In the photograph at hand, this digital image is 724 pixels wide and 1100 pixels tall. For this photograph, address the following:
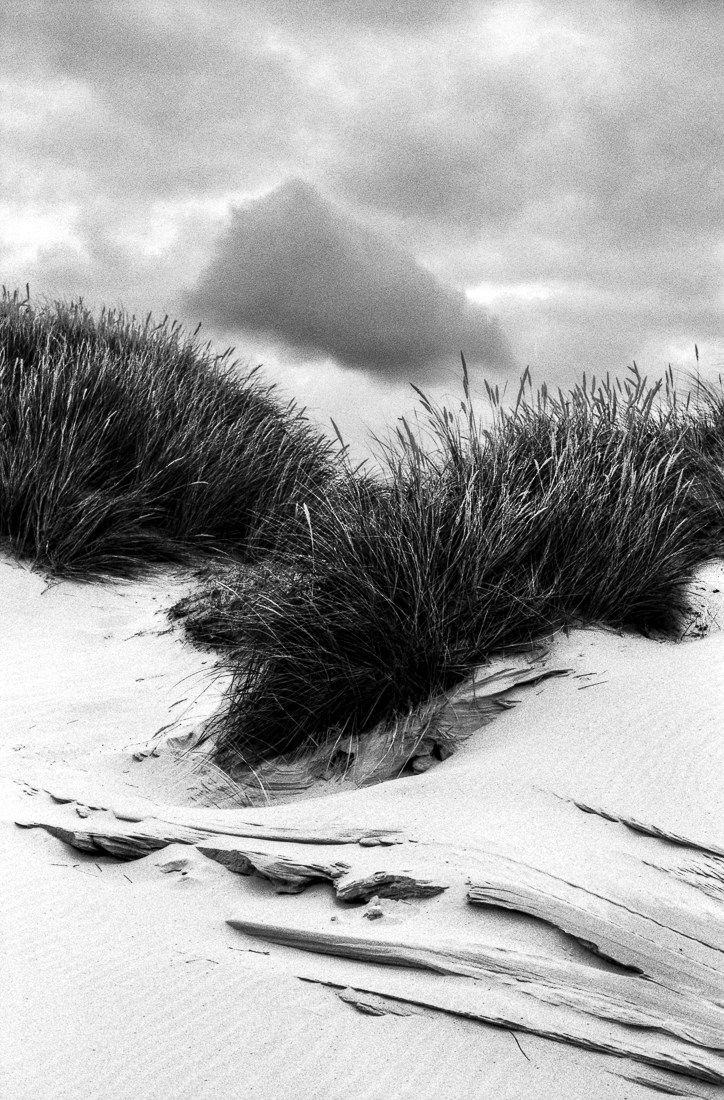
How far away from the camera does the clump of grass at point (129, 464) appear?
621 centimetres

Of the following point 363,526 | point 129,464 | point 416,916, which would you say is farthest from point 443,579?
point 129,464

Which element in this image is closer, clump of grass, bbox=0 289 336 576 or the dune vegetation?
the dune vegetation

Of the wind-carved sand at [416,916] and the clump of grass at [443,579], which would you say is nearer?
the wind-carved sand at [416,916]

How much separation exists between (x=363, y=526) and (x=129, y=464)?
343 centimetres

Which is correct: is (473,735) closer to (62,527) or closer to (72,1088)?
(72,1088)

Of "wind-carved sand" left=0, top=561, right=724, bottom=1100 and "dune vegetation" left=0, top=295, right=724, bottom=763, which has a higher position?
"dune vegetation" left=0, top=295, right=724, bottom=763

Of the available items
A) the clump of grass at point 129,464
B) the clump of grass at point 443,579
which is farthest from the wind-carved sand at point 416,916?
the clump of grass at point 129,464

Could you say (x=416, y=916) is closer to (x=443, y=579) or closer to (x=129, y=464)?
(x=443, y=579)

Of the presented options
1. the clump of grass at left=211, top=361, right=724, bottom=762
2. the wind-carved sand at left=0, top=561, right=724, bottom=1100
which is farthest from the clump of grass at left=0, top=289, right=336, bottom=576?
the wind-carved sand at left=0, top=561, right=724, bottom=1100

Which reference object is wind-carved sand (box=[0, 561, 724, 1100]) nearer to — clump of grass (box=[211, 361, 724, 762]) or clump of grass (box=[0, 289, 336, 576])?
clump of grass (box=[211, 361, 724, 762])

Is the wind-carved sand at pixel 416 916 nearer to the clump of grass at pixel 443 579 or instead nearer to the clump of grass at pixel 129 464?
the clump of grass at pixel 443 579

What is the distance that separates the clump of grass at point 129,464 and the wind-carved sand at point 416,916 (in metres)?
2.54

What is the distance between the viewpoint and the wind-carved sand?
2068 mm

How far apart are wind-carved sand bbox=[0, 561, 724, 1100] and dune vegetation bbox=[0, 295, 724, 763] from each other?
0.99 ft
